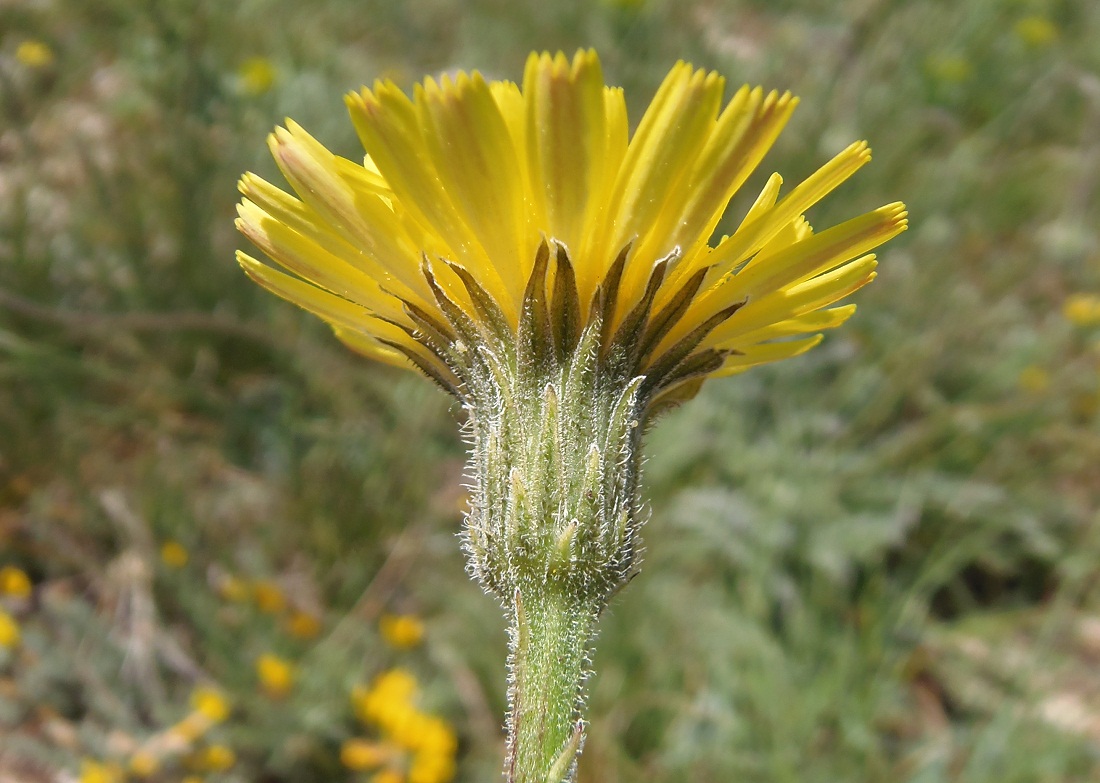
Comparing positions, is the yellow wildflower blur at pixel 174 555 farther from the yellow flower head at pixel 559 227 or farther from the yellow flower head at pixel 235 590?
the yellow flower head at pixel 559 227

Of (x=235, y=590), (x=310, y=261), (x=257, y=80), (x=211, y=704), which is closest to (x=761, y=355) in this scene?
(x=310, y=261)

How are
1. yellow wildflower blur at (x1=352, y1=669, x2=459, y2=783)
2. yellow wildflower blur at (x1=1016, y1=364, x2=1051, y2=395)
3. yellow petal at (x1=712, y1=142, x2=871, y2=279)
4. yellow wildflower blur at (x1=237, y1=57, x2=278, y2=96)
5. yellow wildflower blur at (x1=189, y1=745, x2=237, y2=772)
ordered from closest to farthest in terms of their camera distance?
yellow petal at (x1=712, y1=142, x2=871, y2=279) → yellow wildflower blur at (x1=189, y1=745, x2=237, y2=772) → yellow wildflower blur at (x1=352, y1=669, x2=459, y2=783) → yellow wildflower blur at (x1=237, y1=57, x2=278, y2=96) → yellow wildflower blur at (x1=1016, y1=364, x2=1051, y2=395)

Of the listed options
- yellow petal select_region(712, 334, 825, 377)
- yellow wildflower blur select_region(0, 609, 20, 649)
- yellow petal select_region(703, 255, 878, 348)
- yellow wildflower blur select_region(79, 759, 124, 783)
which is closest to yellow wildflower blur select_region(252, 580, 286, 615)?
yellow wildflower blur select_region(79, 759, 124, 783)

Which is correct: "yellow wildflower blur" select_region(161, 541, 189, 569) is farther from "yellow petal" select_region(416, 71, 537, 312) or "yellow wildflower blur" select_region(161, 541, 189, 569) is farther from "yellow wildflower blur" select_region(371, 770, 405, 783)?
"yellow petal" select_region(416, 71, 537, 312)

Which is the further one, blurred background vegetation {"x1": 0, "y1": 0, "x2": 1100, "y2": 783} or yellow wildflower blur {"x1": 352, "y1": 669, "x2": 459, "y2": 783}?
blurred background vegetation {"x1": 0, "y1": 0, "x2": 1100, "y2": 783}

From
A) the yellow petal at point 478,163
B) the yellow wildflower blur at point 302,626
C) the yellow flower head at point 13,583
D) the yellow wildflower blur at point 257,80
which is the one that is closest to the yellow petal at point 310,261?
the yellow petal at point 478,163
